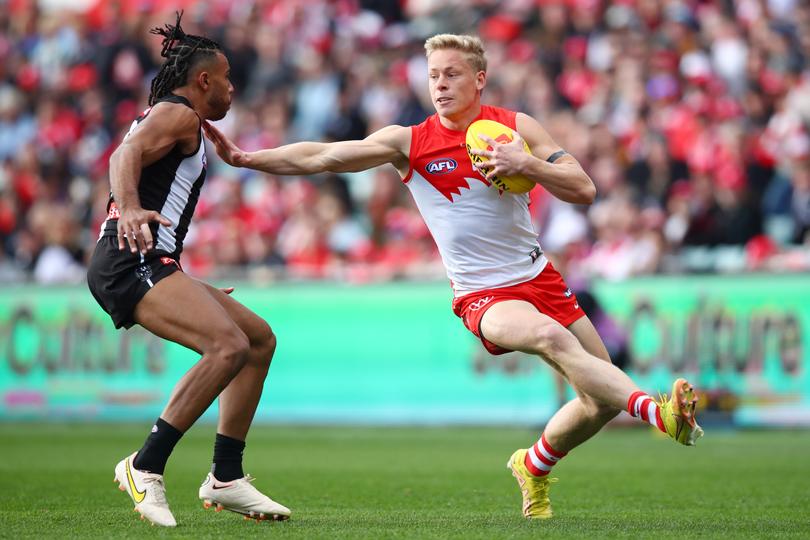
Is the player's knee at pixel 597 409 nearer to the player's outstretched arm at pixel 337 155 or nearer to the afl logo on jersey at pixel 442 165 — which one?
the afl logo on jersey at pixel 442 165

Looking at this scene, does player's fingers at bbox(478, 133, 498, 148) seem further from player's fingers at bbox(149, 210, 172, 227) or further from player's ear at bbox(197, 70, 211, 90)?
player's fingers at bbox(149, 210, 172, 227)

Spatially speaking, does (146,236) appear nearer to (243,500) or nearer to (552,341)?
(243,500)

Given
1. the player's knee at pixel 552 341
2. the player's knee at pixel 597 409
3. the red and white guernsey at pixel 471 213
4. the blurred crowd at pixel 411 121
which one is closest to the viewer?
the player's knee at pixel 552 341

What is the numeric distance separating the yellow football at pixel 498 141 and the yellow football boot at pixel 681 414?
4.97ft

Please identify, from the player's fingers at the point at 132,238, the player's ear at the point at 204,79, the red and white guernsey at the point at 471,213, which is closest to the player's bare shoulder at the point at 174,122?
the player's ear at the point at 204,79

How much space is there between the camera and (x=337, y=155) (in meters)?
7.48

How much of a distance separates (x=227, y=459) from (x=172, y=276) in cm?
111

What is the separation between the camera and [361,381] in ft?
53.8

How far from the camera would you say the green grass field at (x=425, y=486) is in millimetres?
6777

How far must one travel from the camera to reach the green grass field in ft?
22.2

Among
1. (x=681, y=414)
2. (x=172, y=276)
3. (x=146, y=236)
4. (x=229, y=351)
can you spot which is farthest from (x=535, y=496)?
(x=146, y=236)

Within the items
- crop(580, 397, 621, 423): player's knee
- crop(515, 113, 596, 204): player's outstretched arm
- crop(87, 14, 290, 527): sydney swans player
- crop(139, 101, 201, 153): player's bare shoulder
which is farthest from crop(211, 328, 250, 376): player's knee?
crop(580, 397, 621, 423): player's knee

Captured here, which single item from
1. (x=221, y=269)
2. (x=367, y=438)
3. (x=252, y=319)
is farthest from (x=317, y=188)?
(x=252, y=319)

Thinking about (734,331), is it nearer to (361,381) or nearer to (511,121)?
(361,381)
